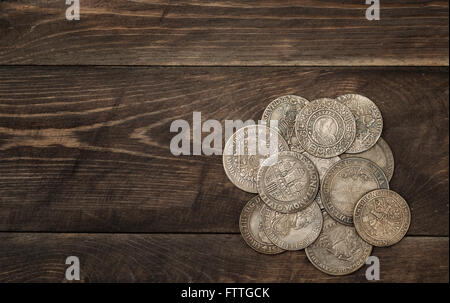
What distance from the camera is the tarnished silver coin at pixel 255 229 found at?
1.30m

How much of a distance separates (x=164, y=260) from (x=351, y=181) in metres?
0.57

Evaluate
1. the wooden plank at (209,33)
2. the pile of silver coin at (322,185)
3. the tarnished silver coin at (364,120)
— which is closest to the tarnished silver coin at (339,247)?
the pile of silver coin at (322,185)

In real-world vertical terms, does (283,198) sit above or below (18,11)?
below

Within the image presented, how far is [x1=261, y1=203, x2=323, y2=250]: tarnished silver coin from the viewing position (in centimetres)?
129

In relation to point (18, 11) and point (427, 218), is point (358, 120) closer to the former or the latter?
point (427, 218)

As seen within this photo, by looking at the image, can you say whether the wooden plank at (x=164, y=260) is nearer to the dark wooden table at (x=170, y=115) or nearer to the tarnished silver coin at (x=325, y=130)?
the dark wooden table at (x=170, y=115)

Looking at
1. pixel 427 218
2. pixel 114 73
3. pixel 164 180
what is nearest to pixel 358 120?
pixel 427 218

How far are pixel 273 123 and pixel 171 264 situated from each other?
0.49m

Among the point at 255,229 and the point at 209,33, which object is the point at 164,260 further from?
the point at 209,33

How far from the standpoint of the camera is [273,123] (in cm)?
131

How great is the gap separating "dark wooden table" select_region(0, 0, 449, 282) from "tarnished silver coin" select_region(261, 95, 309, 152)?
0.02 meters

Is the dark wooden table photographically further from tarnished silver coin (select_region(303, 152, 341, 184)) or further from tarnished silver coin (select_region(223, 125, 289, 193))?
tarnished silver coin (select_region(303, 152, 341, 184))

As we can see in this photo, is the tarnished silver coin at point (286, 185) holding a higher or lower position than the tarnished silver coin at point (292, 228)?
higher

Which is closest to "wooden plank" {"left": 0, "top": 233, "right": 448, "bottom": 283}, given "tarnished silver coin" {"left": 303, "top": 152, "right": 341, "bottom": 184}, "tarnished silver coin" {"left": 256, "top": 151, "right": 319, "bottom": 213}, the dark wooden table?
the dark wooden table
